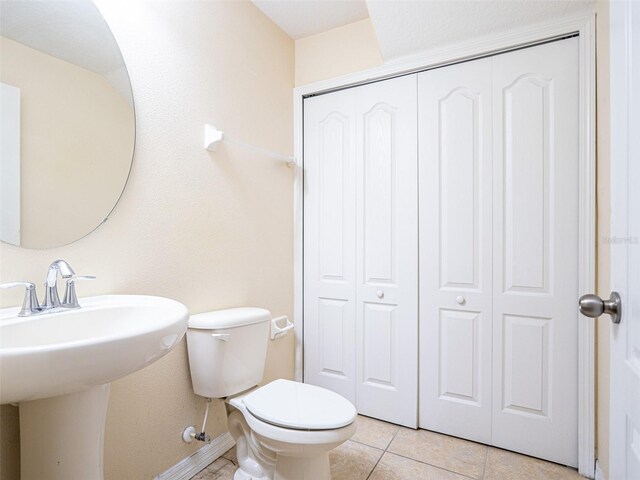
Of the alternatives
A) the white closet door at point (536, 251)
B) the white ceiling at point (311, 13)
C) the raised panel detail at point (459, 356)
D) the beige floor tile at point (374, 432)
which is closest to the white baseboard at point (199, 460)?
the beige floor tile at point (374, 432)

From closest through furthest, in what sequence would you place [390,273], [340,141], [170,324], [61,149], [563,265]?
[170,324]
[61,149]
[563,265]
[390,273]
[340,141]

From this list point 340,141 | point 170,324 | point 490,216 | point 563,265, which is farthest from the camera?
point 340,141

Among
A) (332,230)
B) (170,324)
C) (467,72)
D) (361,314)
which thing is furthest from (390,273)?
(170,324)

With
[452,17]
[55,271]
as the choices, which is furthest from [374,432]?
[452,17]

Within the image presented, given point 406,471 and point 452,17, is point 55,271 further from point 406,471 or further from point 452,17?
point 452,17

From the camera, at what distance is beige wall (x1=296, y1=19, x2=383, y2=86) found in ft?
6.97

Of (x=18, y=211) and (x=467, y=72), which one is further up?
(x=467, y=72)

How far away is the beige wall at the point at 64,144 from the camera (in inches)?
43.1

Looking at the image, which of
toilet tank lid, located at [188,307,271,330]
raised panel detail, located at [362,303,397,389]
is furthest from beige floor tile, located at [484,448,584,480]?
toilet tank lid, located at [188,307,271,330]

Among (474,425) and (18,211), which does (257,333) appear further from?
(474,425)

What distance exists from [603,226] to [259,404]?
1603mm

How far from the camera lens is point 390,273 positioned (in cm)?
208

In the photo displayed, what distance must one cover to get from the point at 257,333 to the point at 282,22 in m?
1.83

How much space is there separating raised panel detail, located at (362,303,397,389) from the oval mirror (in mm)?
1467
